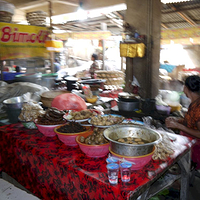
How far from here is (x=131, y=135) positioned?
1.77 meters

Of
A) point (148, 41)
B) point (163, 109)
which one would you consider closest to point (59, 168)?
point (163, 109)

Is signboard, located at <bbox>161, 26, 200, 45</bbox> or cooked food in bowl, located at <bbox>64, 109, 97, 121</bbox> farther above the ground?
signboard, located at <bbox>161, 26, 200, 45</bbox>

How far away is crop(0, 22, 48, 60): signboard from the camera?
17.7ft

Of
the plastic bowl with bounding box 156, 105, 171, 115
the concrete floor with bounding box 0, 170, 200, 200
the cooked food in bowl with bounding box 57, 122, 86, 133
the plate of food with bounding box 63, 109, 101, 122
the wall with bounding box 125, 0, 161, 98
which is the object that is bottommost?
the concrete floor with bounding box 0, 170, 200, 200

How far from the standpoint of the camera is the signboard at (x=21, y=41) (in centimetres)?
539

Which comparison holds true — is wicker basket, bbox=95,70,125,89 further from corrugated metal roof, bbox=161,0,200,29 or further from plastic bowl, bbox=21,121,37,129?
plastic bowl, bbox=21,121,37,129

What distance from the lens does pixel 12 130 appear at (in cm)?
253

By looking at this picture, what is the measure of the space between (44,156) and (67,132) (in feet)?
0.97

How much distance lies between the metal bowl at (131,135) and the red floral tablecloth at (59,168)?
18cm

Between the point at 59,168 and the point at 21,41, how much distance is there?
505 cm

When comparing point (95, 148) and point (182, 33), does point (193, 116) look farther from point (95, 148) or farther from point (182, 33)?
point (182, 33)

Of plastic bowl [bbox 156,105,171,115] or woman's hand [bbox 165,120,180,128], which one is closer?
woman's hand [bbox 165,120,180,128]

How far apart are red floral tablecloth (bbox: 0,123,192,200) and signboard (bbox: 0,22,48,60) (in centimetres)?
365

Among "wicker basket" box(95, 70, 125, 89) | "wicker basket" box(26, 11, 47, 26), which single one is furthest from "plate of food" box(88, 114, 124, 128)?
"wicker basket" box(26, 11, 47, 26)
